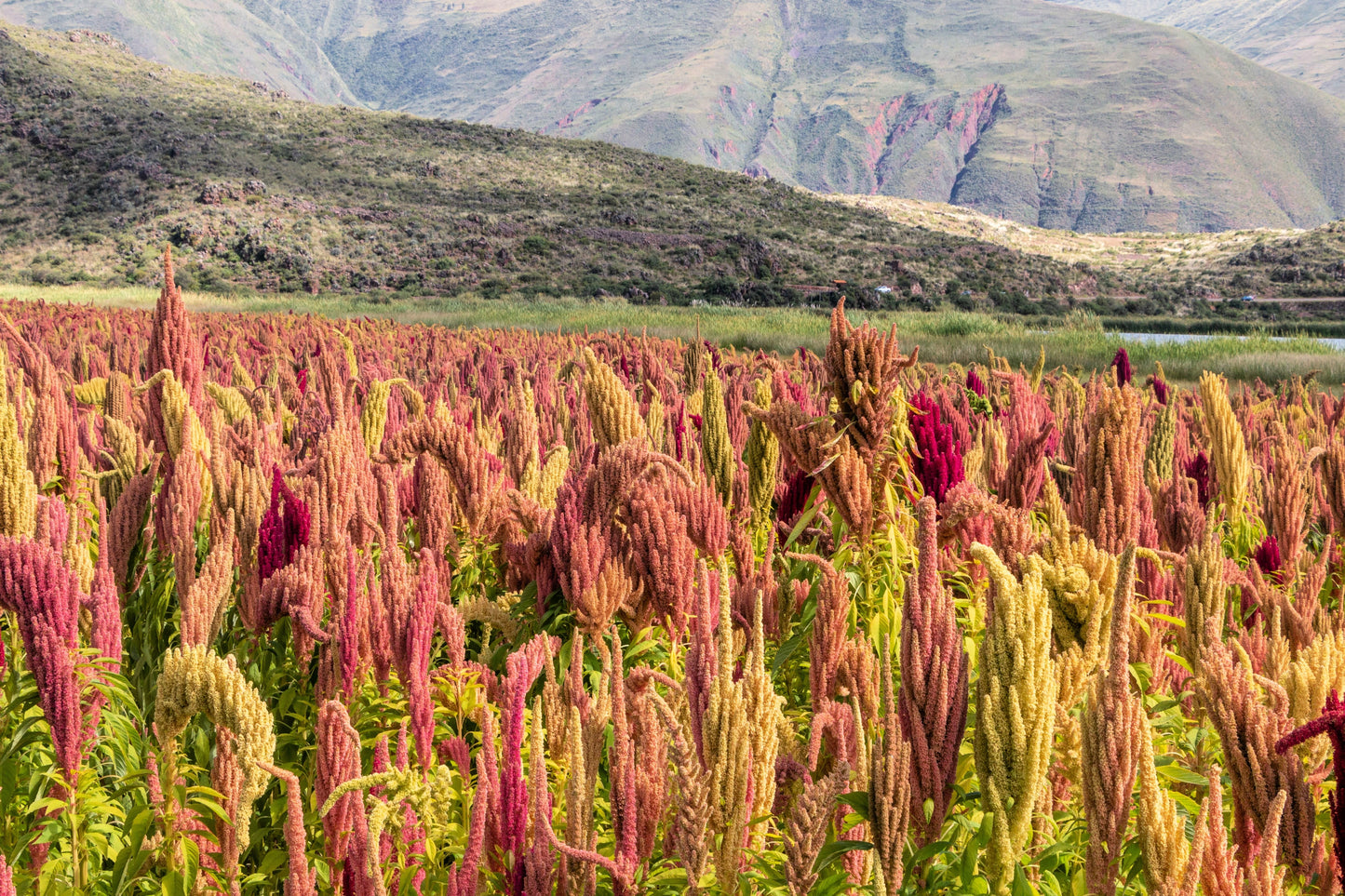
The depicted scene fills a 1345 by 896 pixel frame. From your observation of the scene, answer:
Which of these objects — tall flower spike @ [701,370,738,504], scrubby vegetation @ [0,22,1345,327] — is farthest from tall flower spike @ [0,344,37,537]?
scrubby vegetation @ [0,22,1345,327]

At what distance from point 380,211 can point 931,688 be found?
1954 inches

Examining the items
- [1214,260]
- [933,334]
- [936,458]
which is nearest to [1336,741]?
[936,458]

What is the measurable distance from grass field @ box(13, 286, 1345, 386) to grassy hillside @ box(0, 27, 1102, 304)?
755cm

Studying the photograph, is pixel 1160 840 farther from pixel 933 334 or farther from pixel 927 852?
pixel 933 334

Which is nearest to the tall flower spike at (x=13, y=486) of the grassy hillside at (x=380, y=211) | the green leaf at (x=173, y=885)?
the green leaf at (x=173, y=885)

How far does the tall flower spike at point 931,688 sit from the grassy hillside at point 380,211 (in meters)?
37.0

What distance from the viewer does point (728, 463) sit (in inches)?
113

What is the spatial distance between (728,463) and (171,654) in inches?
72.1

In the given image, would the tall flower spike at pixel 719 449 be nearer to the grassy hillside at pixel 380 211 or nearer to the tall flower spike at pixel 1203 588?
the tall flower spike at pixel 1203 588

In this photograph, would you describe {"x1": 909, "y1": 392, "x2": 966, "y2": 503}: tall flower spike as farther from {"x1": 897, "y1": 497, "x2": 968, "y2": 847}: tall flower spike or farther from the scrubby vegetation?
the scrubby vegetation

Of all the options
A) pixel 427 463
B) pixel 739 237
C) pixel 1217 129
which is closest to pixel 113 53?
pixel 739 237

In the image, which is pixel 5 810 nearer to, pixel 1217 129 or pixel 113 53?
pixel 113 53

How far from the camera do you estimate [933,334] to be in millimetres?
18766

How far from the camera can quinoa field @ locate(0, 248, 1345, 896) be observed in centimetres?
108
